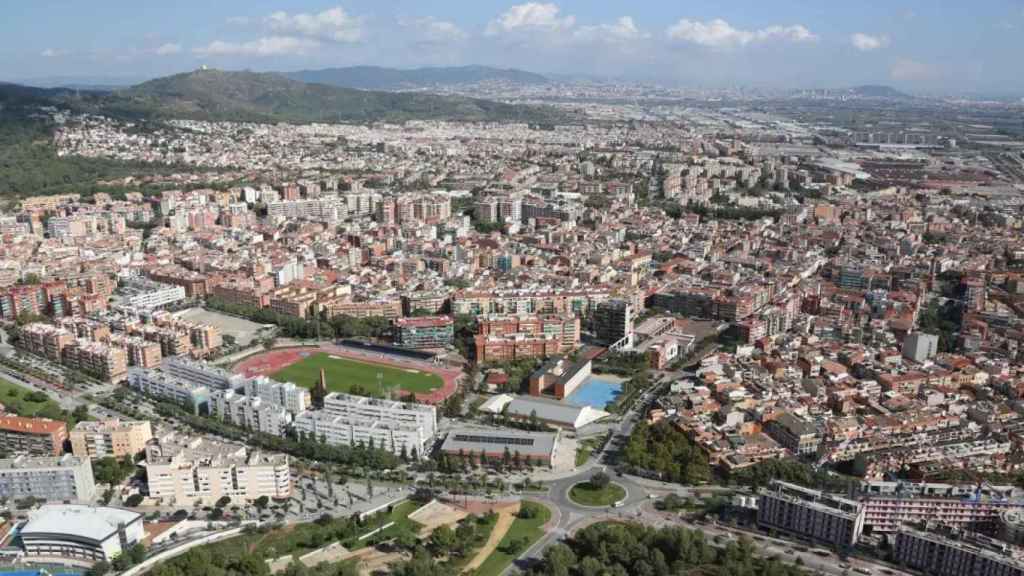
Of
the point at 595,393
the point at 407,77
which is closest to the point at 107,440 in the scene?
the point at 595,393

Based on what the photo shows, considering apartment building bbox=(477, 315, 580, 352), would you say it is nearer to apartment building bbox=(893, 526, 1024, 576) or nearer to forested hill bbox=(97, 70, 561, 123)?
apartment building bbox=(893, 526, 1024, 576)

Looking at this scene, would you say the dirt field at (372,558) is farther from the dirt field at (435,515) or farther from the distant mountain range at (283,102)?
the distant mountain range at (283,102)

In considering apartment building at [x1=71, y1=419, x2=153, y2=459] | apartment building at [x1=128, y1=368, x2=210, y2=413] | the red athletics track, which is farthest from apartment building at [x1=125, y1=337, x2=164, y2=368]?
apartment building at [x1=71, y1=419, x2=153, y2=459]

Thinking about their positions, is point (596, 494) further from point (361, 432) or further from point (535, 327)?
point (535, 327)

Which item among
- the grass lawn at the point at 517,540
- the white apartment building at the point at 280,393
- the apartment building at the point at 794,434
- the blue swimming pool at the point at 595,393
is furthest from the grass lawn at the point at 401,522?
the apartment building at the point at 794,434

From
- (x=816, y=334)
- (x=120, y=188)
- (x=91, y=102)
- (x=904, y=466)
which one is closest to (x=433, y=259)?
(x=816, y=334)

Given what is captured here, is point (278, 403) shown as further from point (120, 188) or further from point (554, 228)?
point (120, 188)
